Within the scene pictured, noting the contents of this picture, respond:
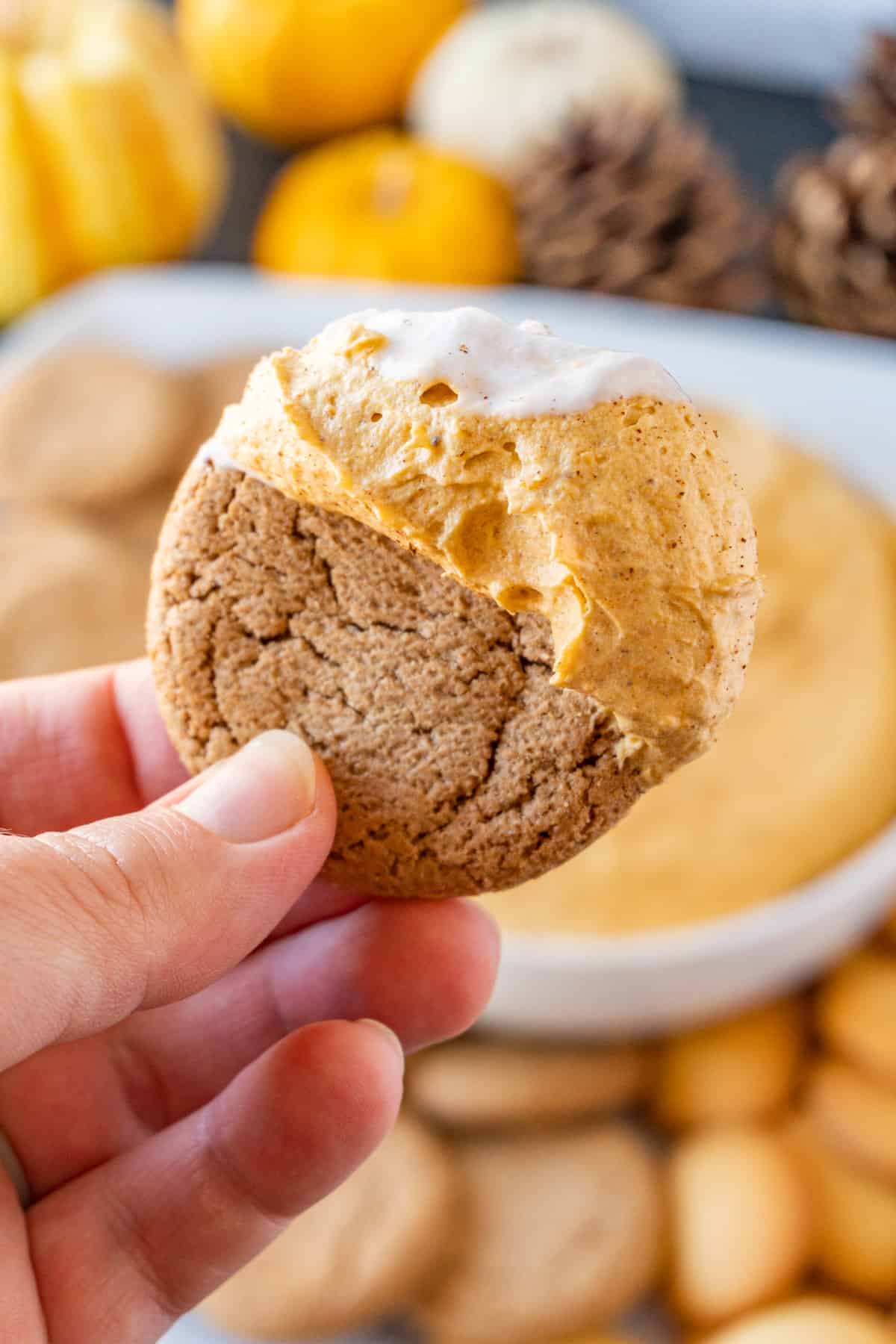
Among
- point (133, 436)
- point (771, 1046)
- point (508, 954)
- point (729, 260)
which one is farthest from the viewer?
point (729, 260)

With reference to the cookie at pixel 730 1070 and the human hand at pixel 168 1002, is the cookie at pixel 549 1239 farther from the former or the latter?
the human hand at pixel 168 1002

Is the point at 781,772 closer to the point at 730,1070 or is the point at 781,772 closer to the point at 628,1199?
the point at 730,1070

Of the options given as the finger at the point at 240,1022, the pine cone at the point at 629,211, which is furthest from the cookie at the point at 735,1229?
the pine cone at the point at 629,211

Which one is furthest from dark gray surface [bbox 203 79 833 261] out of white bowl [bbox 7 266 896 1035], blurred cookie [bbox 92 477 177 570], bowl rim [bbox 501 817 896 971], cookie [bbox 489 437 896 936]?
bowl rim [bbox 501 817 896 971]

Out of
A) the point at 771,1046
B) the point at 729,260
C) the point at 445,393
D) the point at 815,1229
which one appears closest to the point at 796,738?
the point at 771,1046

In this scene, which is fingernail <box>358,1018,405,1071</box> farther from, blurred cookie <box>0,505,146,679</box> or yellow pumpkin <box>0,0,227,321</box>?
yellow pumpkin <box>0,0,227,321</box>

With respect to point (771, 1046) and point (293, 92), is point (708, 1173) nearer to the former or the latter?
point (771, 1046)
